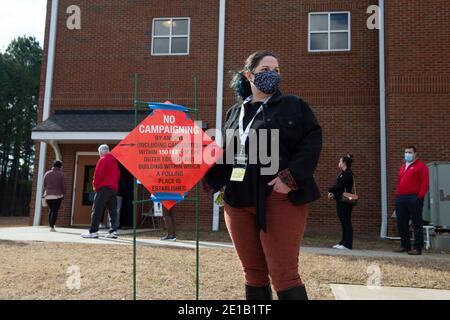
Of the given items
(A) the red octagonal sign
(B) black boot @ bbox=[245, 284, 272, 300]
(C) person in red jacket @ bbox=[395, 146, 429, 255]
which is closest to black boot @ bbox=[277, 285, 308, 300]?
(B) black boot @ bbox=[245, 284, 272, 300]

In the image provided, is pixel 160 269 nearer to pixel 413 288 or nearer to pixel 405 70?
pixel 413 288

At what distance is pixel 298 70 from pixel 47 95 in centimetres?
793

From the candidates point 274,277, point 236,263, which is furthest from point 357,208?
point 274,277

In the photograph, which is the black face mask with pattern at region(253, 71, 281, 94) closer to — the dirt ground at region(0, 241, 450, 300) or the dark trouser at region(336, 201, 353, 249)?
the dirt ground at region(0, 241, 450, 300)

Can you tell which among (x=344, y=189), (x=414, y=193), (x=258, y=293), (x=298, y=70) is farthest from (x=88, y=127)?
(x=258, y=293)

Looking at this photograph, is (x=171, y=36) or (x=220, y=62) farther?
(x=171, y=36)

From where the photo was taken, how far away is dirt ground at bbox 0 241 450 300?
438 centimetres

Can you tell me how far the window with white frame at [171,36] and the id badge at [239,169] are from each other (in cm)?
1074

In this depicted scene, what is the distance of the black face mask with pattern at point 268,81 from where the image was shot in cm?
267

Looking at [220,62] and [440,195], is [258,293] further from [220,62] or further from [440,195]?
[220,62]

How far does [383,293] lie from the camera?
439cm

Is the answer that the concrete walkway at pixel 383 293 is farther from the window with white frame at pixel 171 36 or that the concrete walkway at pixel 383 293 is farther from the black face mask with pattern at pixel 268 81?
the window with white frame at pixel 171 36

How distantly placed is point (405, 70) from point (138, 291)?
9257 millimetres

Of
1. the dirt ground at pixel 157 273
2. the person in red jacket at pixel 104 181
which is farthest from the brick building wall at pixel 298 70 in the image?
the dirt ground at pixel 157 273
